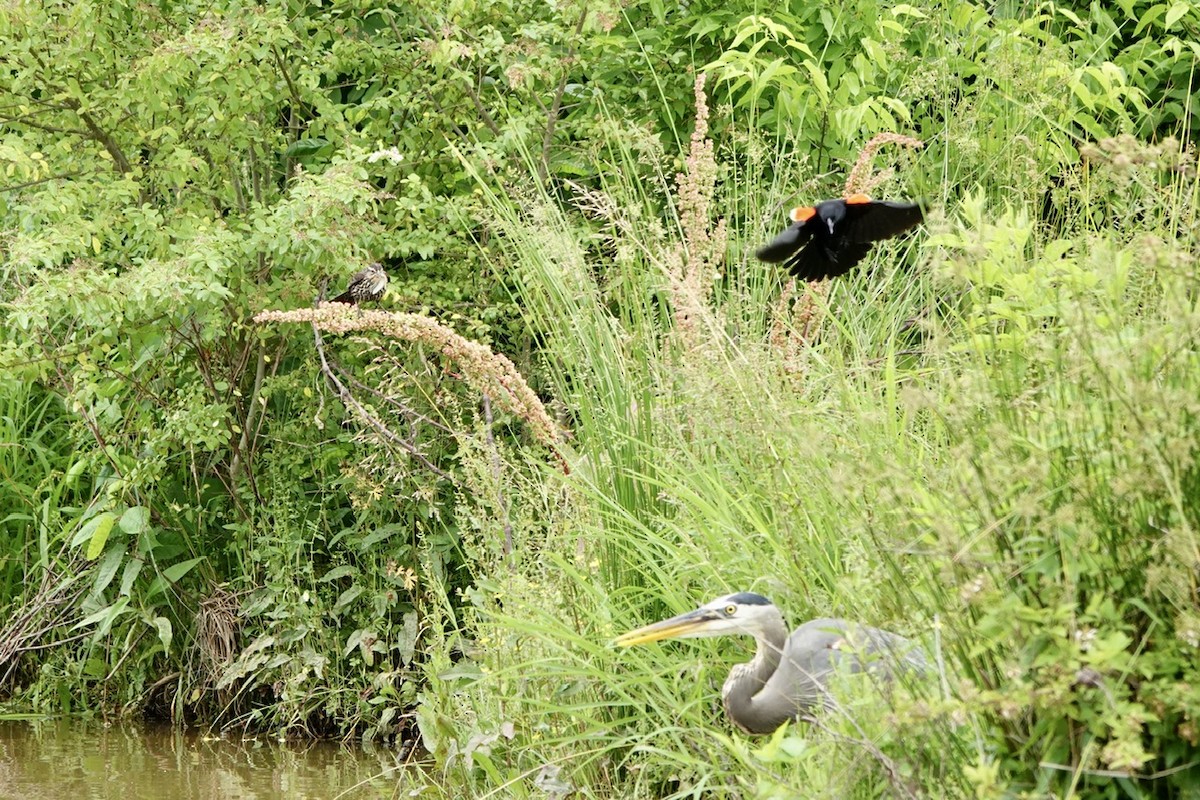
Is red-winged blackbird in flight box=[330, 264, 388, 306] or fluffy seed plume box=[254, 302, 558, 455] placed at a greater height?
fluffy seed plume box=[254, 302, 558, 455]

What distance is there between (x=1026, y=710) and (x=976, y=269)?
716mm

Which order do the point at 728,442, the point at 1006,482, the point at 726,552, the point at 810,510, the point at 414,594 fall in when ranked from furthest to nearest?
the point at 414,594
the point at 728,442
the point at 726,552
the point at 810,510
the point at 1006,482

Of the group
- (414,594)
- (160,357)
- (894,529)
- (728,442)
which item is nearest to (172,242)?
(160,357)

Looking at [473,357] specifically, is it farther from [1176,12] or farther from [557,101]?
[1176,12]

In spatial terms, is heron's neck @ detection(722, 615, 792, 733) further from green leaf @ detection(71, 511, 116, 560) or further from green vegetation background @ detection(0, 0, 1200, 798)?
green leaf @ detection(71, 511, 116, 560)

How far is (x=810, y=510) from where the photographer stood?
2980 millimetres

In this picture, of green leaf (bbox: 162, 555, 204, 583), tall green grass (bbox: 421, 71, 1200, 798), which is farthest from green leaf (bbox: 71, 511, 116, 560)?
tall green grass (bbox: 421, 71, 1200, 798)

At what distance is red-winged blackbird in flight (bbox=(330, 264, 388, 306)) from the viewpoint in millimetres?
5148

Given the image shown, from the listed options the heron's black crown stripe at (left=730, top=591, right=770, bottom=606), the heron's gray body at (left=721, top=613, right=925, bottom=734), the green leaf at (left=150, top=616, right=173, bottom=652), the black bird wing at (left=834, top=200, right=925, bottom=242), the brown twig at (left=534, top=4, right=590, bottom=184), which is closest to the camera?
the heron's gray body at (left=721, top=613, right=925, bottom=734)

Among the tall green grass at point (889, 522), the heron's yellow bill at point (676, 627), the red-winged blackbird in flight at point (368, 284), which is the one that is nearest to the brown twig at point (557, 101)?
the red-winged blackbird in flight at point (368, 284)

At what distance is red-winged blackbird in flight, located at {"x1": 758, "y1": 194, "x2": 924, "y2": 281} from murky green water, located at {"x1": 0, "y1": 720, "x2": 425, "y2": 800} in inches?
76.8

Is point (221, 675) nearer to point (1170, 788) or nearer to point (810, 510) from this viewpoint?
point (810, 510)

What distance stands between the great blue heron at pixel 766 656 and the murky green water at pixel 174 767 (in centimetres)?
178

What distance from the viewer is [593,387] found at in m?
3.92
